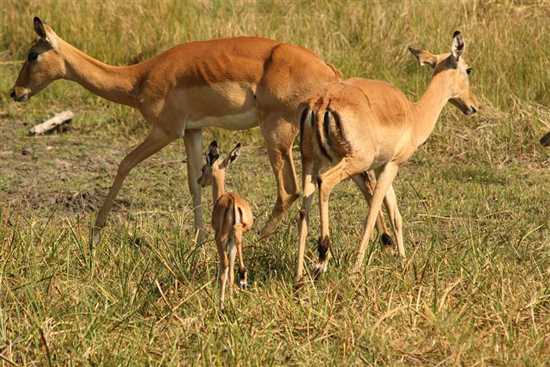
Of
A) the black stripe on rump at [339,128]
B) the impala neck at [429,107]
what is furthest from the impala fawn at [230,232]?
the impala neck at [429,107]

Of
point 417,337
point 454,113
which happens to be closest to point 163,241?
point 417,337

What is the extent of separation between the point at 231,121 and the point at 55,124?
8.34 ft

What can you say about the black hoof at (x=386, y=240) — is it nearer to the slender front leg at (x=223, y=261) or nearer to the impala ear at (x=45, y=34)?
the slender front leg at (x=223, y=261)

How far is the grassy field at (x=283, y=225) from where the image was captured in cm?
493

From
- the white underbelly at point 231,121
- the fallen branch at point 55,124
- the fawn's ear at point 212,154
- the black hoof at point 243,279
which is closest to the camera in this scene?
the black hoof at point 243,279

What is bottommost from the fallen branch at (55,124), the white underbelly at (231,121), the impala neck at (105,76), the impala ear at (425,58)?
the fallen branch at (55,124)

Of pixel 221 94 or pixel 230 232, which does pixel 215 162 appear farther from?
pixel 230 232

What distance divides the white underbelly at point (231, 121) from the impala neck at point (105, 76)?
465 mm

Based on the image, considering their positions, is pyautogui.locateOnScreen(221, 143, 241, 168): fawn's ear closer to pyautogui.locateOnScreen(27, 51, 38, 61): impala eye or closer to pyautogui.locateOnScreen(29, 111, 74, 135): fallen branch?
pyautogui.locateOnScreen(27, 51, 38, 61): impala eye

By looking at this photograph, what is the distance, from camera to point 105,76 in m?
7.97

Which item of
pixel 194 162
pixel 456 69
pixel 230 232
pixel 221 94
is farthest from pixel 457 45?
pixel 230 232

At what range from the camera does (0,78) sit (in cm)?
1057

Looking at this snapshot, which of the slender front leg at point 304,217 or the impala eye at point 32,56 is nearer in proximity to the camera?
the slender front leg at point 304,217

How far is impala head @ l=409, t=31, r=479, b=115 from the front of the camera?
6.89 metres
